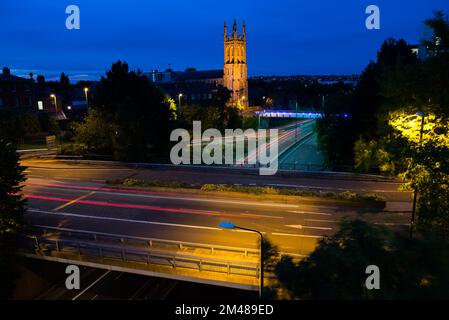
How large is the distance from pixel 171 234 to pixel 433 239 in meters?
12.8

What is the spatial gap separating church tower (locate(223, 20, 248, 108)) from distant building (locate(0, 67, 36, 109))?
248 feet

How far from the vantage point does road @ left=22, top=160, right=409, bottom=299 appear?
18406 mm

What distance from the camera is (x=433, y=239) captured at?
9.06 metres

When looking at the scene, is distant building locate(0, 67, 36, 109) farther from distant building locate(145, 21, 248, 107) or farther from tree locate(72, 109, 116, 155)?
distant building locate(145, 21, 248, 107)

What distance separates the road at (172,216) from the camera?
1841 centimetres

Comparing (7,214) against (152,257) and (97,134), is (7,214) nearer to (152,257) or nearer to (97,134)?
(152,257)

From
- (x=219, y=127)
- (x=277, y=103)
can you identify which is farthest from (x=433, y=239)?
(x=277, y=103)

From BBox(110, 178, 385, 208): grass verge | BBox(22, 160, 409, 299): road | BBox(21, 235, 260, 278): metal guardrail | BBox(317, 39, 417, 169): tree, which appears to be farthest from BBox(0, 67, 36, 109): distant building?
BBox(317, 39, 417, 169): tree

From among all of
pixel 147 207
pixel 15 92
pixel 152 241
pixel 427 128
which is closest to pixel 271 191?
pixel 147 207

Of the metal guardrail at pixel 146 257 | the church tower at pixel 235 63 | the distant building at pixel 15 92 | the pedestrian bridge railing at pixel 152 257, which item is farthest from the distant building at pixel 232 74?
the metal guardrail at pixel 146 257

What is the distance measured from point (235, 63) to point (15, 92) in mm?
84299

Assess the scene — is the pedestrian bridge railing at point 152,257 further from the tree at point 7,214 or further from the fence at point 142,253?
the tree at point 7,214

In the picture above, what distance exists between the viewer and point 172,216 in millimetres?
21125

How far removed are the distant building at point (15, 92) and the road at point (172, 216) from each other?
119ft
